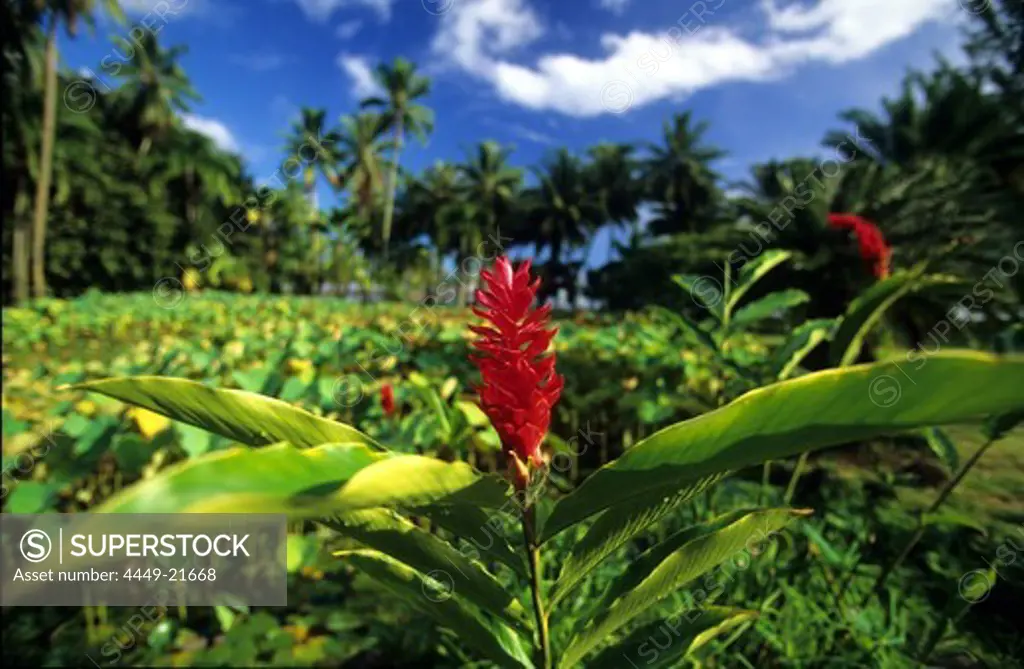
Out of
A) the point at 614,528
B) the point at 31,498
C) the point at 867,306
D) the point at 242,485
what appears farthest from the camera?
the point at 31,498

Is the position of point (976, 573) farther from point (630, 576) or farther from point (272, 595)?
point (272, 595)

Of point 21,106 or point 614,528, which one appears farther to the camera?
point 21,106

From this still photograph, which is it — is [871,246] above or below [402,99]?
below

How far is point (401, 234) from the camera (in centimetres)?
4891

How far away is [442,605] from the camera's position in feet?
3.22

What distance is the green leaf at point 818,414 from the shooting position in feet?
1.64

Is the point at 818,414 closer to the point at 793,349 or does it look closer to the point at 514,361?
the point at 514,361

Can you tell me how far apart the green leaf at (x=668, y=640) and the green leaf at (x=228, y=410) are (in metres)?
0.65

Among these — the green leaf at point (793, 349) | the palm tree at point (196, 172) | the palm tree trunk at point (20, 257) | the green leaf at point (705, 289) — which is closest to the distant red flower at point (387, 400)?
the green leaf at point (705, 289)

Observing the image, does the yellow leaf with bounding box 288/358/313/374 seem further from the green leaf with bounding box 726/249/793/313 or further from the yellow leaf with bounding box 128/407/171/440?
the green leaf with bounding box 726/249/793/313

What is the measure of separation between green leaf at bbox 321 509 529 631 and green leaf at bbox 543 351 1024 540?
0.30 m

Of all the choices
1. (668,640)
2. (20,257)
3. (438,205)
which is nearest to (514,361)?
(668,640)

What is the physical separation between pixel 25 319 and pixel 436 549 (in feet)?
43.6

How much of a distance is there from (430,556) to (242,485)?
0.46 metres
